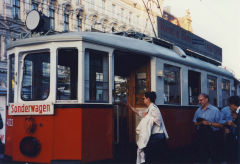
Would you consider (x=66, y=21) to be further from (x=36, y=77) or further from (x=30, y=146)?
(x=30, y=146)

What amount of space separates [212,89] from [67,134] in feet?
19.5

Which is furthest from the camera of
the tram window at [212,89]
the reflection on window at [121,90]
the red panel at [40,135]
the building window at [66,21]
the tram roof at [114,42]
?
the building window at [66,21]

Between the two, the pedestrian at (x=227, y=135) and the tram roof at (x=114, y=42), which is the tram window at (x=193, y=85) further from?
the pedestrian at (x=227, y=135)

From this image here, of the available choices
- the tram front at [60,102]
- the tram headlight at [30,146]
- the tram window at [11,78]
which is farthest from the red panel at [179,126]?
the tram window at [11,78]

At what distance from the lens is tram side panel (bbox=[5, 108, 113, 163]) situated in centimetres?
609

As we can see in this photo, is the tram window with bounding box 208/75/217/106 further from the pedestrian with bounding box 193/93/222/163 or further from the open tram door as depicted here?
the pedestrian with bounding box 193/93/222/163

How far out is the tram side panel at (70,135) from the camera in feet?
20.0

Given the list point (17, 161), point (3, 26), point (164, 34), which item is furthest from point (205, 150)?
point (3, 26)

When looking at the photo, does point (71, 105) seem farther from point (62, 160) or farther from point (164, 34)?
point (164, 34)

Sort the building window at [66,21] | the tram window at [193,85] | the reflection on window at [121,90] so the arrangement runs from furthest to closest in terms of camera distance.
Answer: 1. the building window at [66,21]
2. the tram window at [193,85]
3. the reflection on window at [121,90]

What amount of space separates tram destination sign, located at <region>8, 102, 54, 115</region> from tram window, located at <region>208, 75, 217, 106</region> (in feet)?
18.9

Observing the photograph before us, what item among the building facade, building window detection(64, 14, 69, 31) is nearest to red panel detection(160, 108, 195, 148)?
the building facade

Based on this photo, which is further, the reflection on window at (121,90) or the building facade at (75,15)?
the building facade at (75,15)

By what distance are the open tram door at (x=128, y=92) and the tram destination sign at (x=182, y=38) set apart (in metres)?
2.70
